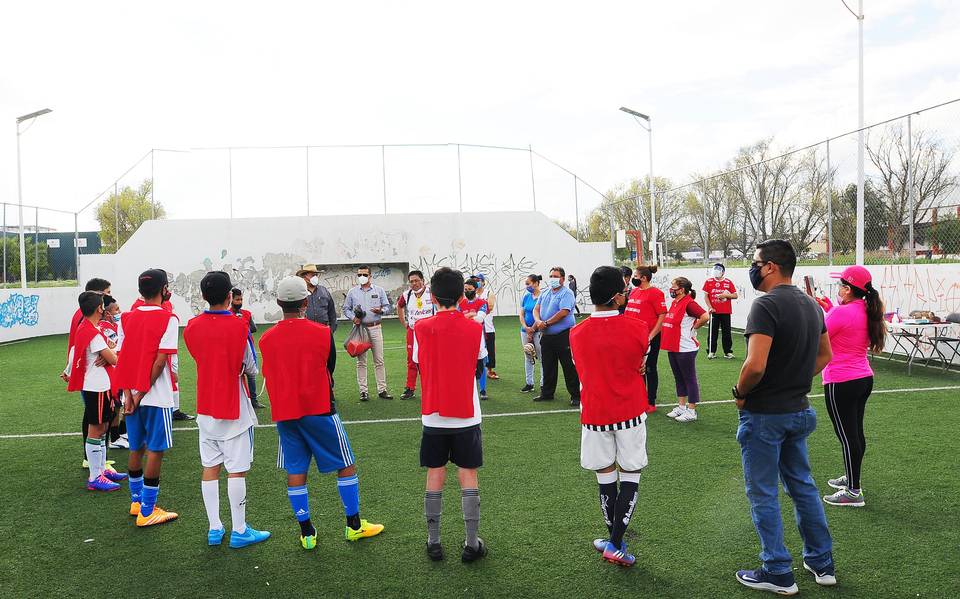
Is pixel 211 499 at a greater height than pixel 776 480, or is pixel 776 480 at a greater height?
pixel 776 480

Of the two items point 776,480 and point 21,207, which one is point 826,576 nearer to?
point 776,480

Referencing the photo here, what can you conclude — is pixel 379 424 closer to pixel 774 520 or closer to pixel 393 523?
pixel 393 523

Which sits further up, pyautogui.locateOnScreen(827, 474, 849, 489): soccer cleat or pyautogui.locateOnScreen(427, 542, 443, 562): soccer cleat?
pyautogui.locateOnScreen(827, 474, 849, 489): soccer cleat

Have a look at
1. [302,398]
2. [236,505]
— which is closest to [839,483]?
[302,398]

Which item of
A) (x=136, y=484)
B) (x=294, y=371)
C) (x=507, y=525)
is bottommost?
(x=507, y=525)

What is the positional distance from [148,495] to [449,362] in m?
2.67

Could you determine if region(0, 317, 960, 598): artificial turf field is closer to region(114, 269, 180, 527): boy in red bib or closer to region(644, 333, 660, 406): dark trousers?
region(114, 269, 180, 527): boy in red bib

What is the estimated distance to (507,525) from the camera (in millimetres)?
4863

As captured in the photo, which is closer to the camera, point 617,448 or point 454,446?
point 617,448

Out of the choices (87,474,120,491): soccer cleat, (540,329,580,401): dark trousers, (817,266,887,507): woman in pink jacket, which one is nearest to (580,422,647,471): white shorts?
(817,266,887,507): woman in pink jacket

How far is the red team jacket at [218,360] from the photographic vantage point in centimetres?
451

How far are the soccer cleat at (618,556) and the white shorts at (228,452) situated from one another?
2.50 m

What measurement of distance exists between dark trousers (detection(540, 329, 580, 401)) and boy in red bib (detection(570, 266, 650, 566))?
16.1 feet

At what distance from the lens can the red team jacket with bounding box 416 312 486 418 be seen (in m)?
4.19
